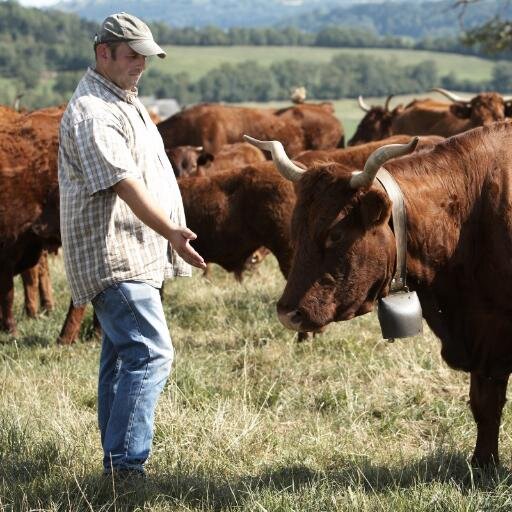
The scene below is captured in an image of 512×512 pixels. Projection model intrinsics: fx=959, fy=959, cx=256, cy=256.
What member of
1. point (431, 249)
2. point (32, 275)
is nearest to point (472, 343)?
point (431, 249)

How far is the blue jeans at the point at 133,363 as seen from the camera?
14.1ft

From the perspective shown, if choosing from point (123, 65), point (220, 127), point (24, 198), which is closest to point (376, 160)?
point (123, 65)

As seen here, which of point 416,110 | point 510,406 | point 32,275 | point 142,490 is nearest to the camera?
point 142,490

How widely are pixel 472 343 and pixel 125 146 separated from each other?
73.5 inches

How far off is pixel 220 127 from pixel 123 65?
463 inches

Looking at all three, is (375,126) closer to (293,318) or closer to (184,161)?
(184,161)

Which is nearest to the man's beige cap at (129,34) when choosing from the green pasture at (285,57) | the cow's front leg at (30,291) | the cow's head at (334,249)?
the cow's head at (334,249)

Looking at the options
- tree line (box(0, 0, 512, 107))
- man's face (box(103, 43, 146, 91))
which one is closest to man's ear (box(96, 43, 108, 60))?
man's face (box(103, 43, 146, 91))

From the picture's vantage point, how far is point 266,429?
5.43 metres

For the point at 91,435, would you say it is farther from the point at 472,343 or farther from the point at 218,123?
the point at 218,123

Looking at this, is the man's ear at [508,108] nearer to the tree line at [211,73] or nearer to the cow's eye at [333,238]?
the cow's eye at [333,238]

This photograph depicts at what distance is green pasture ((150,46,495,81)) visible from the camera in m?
91.3

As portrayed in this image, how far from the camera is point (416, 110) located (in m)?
17.2

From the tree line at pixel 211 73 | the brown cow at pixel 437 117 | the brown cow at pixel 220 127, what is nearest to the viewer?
the brown cow at pixel 437 117
